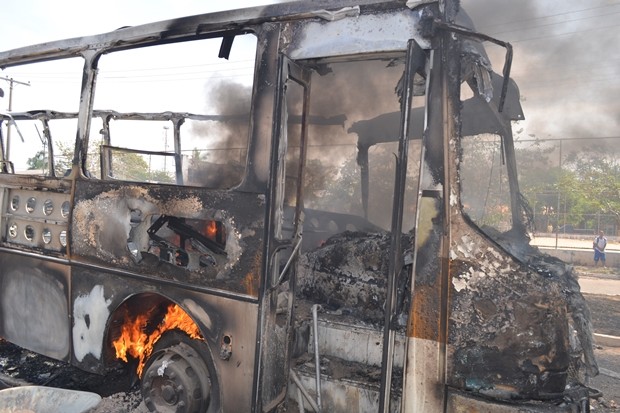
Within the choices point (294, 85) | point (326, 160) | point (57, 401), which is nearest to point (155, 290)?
point (57, 401)

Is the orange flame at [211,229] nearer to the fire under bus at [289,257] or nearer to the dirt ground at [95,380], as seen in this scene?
the fire under bus at [289,257]

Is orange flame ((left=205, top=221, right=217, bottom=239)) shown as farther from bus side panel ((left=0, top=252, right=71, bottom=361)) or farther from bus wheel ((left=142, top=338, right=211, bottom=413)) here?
bus side panel ((left=0, top=252, right=71, bottom=361))

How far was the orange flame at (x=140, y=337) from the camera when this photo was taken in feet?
10.7

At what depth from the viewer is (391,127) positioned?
207 inches

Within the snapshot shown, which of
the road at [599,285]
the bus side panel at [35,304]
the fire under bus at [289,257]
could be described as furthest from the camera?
the road at [599,285]

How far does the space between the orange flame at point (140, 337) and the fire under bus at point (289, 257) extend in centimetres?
1

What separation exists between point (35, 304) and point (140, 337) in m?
1.14

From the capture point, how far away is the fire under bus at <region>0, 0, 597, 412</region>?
222cm

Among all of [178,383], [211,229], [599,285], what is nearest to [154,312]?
[178,383]

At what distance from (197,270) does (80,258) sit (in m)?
1.23

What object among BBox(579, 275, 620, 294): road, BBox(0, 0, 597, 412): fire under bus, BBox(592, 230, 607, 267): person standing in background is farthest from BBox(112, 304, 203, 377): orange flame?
BBox(592, 230, 607, 267): person standing in background

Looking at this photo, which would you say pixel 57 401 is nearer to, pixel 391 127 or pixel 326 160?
pixel 391 127

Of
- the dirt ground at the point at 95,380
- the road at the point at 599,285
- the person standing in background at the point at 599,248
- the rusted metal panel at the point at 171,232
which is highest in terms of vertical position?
the rusted metal panel at the point at 171,232

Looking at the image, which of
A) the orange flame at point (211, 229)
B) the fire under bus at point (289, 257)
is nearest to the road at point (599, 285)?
the fire under bus at point (289, 257)
